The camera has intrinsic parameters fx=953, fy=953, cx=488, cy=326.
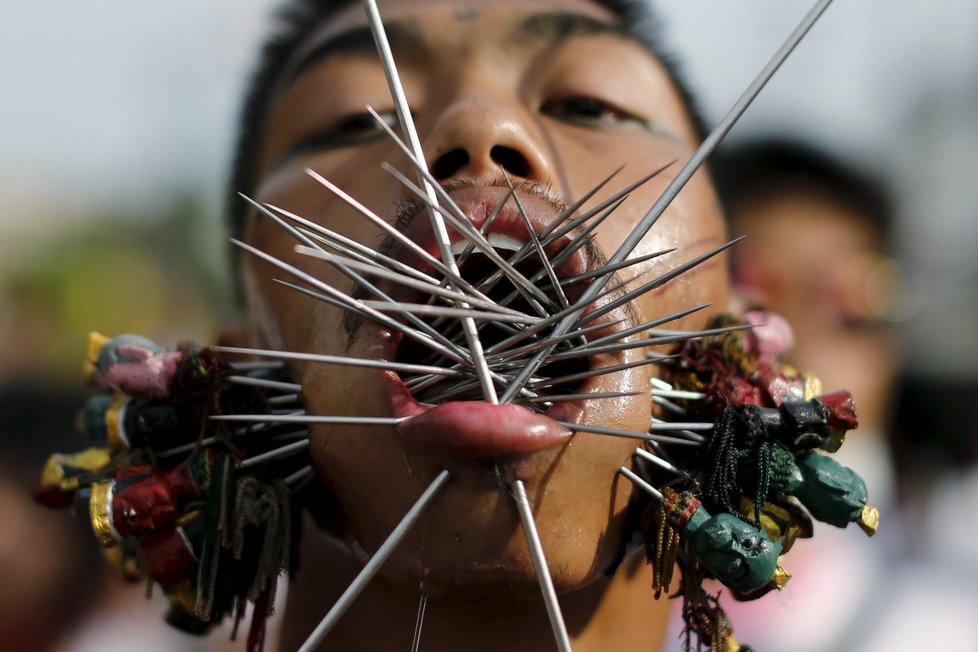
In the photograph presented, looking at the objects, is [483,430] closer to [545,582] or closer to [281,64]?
[545,582]

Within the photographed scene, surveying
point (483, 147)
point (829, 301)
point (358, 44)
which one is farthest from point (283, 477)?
point (829, 301)

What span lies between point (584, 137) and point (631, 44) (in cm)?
24

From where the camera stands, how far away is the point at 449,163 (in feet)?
4.04

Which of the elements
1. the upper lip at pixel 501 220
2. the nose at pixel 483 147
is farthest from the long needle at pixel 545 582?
the nose at pixel 483 147

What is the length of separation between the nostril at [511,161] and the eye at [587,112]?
0.68 feet

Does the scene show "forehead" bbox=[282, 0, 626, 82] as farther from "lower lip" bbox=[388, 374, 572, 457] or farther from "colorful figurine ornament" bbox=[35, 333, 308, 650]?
"lower lip" bbox=[388, 374, 572, 457]

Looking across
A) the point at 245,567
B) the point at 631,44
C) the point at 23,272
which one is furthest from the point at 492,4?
the point at 23,272

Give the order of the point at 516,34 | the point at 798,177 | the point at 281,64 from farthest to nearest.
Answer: the point at 798,177 < the point at 281,64 < the point at 516,34

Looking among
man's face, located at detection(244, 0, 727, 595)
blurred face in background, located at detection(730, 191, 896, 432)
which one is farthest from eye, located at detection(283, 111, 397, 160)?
blurred face in background, located at detection(730, 191, 896, 432)

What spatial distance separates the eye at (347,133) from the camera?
1433 millimetres

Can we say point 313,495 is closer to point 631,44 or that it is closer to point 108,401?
point 108,401

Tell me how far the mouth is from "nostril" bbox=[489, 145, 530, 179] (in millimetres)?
65

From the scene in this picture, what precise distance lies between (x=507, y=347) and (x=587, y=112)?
0.50 metres

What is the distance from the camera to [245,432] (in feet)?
4.17
